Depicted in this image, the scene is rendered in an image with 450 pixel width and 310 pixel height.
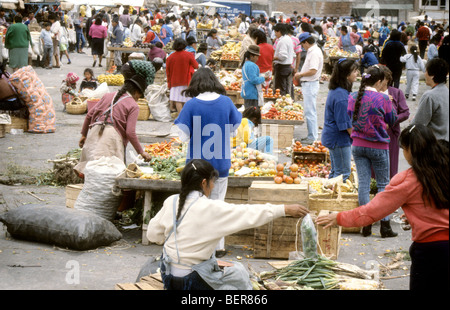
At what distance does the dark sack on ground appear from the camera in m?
6.56

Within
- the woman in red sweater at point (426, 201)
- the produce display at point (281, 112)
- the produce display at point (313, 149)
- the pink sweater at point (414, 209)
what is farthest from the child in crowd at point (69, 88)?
the woman in red sweater at point (426, 201)

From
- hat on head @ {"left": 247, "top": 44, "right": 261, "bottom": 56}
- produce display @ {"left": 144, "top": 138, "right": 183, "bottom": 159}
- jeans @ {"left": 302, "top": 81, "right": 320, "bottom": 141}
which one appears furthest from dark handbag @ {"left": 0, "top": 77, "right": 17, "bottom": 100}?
jeans @ {"left": 302, "top": 81, "right": 320, "bottom": 141}

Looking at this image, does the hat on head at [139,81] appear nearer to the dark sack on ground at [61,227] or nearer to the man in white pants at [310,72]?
the dark sack on ground at [61,227]

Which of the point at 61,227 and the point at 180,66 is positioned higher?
the point at 180,66

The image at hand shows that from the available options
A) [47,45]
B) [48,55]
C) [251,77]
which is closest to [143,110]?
[251,77]

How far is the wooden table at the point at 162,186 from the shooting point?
6.97 m

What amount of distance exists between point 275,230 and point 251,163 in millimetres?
1119

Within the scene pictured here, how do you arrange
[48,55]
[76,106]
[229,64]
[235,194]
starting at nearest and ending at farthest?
[235,194], [76,106], [229,64], [48,55]

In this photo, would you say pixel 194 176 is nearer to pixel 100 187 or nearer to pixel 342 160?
pixel 100 187

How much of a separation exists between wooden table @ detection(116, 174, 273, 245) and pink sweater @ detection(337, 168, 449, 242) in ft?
9.47

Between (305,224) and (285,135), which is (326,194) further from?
(285,135)

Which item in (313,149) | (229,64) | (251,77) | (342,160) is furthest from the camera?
(229,64)

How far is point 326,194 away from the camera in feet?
24.7

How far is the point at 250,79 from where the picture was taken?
463 inches
